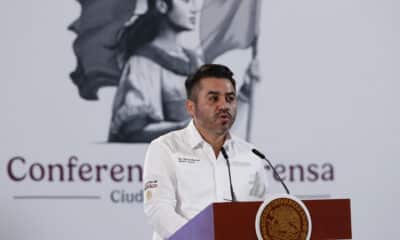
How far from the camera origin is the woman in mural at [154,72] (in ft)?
15.8

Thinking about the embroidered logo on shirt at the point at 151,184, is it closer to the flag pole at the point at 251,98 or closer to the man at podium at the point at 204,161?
the man at podium at the point at 204,161

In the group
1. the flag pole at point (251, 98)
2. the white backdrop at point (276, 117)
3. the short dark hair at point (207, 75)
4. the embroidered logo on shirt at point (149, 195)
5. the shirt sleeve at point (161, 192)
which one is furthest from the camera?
the flag pole at point (251, 98)

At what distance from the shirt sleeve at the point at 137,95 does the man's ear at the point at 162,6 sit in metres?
0.32

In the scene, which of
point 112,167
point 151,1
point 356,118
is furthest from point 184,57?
point 356,118

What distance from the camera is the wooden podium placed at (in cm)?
267

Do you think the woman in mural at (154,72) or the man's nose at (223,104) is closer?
the man's nose at (223,104)

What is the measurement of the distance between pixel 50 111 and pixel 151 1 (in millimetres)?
863

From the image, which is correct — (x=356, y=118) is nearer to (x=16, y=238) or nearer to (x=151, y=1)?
(x=151, y=1)

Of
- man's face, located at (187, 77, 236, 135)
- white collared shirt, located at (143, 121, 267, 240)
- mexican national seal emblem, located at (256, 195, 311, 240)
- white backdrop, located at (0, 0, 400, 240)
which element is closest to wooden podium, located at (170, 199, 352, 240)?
mexican national seal emblem, located at (256, 195, 311, 240)

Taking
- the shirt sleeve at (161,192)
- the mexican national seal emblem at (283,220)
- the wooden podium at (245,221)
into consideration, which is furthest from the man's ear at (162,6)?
the mexican national seal emblem at (283,220)

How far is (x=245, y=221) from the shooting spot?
271 centimetres

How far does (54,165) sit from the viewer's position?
467 cm

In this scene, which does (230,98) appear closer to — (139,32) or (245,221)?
(245,221)

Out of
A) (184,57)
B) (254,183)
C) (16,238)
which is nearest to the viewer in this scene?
(254,183)
